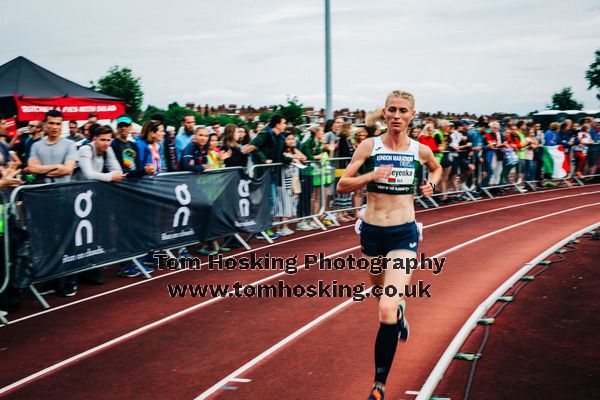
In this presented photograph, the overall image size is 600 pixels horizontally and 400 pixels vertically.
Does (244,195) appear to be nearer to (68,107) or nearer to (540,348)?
(68,107)

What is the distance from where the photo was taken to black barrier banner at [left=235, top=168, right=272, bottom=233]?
11984mm

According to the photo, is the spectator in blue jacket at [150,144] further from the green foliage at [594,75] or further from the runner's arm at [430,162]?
the green foliage at [594,75]

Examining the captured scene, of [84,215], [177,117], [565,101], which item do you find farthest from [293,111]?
[565,101]

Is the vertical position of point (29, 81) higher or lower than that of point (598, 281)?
higher

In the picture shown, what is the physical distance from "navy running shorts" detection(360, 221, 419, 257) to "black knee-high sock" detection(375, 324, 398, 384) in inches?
26.7

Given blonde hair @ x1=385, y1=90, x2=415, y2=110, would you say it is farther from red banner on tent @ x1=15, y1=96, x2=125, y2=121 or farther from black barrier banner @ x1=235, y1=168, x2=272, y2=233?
red banner on tent @ x1=15, y1=96, x2=125, y2=121

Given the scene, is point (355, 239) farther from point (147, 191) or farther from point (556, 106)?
Result: point (556, 106)

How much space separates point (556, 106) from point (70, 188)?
252ft

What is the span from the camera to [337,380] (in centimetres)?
556

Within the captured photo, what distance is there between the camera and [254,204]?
484 inches

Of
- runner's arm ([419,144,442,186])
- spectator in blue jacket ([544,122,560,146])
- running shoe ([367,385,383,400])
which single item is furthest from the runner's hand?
spectator in blue jacket ([544,122,560,146])

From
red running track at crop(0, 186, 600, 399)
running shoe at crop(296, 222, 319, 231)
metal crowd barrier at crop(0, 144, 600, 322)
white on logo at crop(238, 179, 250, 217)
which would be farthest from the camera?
running shoe at crop(296, 222, 319, 231)

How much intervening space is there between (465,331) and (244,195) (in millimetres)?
6421

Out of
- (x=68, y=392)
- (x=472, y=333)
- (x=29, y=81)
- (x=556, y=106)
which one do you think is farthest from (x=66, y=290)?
(x=556, y=106)
